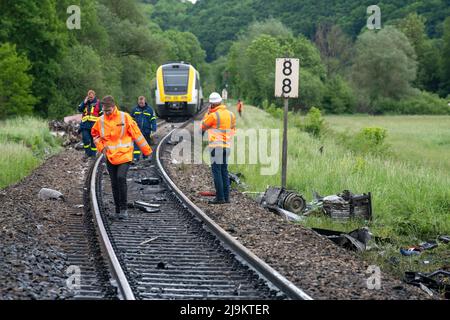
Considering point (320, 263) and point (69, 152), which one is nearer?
point (320, 263)

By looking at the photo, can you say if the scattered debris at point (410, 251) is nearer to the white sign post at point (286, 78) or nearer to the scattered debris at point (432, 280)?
the scattered debris at point (432, 280)

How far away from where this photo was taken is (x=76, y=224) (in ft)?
34.1

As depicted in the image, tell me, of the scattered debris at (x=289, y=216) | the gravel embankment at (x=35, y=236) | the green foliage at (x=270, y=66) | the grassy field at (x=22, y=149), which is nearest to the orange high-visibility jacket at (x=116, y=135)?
the gravel embankment at (x=35, y=236)

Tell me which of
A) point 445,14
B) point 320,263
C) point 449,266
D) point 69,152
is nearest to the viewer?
point 320,263

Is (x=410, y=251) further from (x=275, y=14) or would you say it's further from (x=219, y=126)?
(x=275, y=14)

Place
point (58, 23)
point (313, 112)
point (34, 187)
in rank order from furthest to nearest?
1. point (58, 23)
2. point (313, 112)
3. point (34, 187)

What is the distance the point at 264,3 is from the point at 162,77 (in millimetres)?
125499

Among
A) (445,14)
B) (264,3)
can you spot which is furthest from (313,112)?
(264,3)

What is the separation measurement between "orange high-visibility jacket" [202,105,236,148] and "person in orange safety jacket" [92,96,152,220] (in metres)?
1.42

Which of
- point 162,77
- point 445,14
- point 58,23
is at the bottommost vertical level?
point 162,77

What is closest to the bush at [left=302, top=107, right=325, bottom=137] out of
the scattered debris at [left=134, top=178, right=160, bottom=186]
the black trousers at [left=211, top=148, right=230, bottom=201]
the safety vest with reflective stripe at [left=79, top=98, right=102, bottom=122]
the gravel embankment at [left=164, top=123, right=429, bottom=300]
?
the safety vest with reflective stripe at [left=79, top=98, right=102, bottom=122]

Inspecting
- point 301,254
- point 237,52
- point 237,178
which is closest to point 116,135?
point 301,254

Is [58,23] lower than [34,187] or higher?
higher
